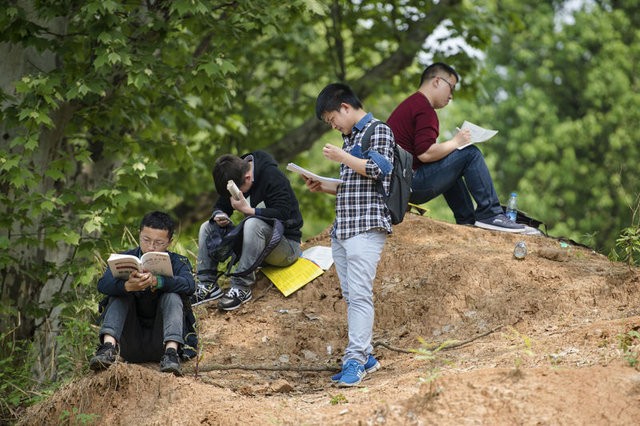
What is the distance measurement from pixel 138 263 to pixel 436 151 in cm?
323

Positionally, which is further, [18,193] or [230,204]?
[18,193]

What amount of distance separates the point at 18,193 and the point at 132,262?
3.31 metres

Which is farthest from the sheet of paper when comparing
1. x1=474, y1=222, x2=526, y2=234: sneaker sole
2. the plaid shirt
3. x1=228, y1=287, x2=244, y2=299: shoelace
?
the plaid shirt

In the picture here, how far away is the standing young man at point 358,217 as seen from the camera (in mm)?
6312

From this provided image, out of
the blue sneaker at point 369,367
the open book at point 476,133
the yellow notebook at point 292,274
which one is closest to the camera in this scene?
the blue sneaker at point 369,367

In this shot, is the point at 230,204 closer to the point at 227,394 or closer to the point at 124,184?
the point at 124,184

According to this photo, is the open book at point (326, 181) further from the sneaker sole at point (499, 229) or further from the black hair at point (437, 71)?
the sneaker sole at point (499, 229)

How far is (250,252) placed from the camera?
7777 millimetres

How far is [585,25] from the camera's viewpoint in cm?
2775

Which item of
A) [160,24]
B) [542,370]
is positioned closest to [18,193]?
[160,24]

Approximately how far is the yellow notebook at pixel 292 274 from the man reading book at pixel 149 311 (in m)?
1.43

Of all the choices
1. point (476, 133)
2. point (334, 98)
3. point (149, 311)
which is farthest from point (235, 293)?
point (476, 133)

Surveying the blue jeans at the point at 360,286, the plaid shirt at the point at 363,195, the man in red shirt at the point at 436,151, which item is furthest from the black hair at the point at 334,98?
the man in red shirt at the point at 436,151

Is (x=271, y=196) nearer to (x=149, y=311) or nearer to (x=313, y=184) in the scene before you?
(x=313, y=184)
